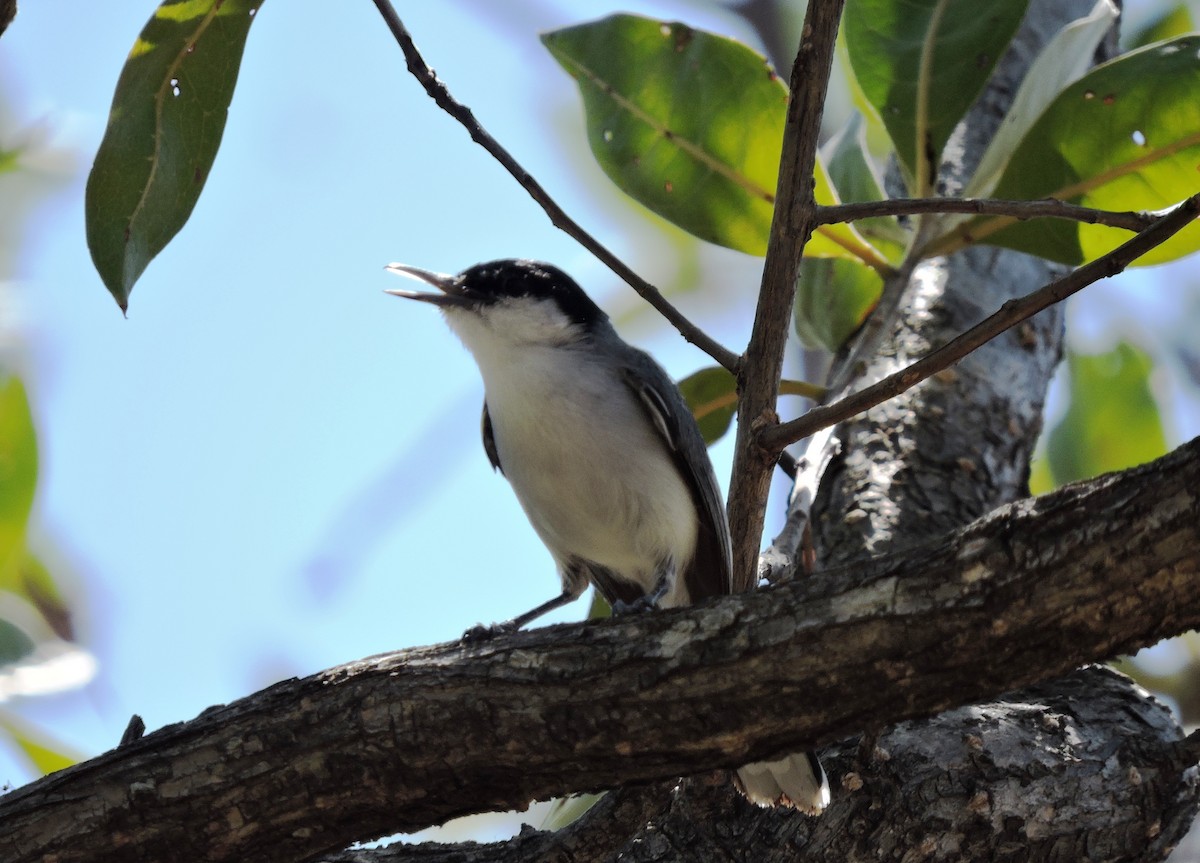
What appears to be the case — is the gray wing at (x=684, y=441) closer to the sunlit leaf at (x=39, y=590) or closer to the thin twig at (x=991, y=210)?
the thin twig at (x=991, y=210)

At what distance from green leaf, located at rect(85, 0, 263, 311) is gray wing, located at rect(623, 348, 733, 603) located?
4.92ft

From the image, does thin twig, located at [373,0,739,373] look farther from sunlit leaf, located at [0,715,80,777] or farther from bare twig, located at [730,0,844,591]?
sunlit leaf, located at [0,715,80,777]

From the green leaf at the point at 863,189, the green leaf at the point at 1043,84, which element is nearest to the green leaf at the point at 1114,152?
the green leaf at the point at 1043,84

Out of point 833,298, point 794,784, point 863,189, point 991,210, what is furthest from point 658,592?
point 863,189

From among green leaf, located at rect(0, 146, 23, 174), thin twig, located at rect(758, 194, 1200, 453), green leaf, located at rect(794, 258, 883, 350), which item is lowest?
thin twig, located at rect(758, 194, 1200, 453)

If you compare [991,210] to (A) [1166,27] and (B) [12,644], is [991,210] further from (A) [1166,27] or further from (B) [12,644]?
(A) [1166,27]

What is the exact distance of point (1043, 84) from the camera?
4.20 m

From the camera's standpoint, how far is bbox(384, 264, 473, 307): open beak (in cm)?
419

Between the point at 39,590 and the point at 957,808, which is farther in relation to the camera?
the point at 39,590

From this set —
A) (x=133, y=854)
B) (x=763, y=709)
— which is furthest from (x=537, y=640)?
(x=133, y=854)

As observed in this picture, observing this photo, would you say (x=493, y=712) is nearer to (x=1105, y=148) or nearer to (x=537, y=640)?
(x=537, y=640)

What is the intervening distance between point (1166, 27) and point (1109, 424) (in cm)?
220

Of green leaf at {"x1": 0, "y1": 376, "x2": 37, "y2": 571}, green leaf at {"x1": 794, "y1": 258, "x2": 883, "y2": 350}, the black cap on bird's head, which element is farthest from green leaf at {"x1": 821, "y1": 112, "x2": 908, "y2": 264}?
green leaf at {"x1": 0, "y1": 376, "x2": 37, "y2": 571}

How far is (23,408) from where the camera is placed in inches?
158
